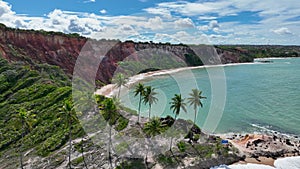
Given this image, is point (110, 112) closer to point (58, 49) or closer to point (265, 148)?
point (265, 148)

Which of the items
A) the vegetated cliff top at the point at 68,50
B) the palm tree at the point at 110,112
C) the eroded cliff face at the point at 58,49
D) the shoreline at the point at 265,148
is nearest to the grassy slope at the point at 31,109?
the palm tree at the point at 110,112

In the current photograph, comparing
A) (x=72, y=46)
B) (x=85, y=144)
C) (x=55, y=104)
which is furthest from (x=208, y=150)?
(x=72, y=46)

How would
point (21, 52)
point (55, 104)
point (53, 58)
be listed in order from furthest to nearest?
point (53, 58), point (21, 52), point (55, 104)

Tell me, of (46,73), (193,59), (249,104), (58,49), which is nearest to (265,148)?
(249,104)

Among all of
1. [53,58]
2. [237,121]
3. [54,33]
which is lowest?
[237,121]

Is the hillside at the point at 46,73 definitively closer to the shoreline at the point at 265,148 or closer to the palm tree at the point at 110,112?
the palm tree at the point at 110,112

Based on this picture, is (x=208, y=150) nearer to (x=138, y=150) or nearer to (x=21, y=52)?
(x=138, y=150)

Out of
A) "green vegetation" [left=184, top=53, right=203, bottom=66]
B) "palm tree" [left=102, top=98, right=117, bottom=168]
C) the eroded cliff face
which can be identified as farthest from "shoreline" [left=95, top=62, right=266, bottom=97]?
"palm tree" [left=102, top=98, right=117, bottom=168]

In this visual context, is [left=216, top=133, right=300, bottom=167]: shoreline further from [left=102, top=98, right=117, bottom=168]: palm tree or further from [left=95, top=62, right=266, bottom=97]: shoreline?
[left=95, top=62, right=266, bottom=97]: shoreline

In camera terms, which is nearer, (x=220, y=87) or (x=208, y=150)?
(x=208, y=150)
